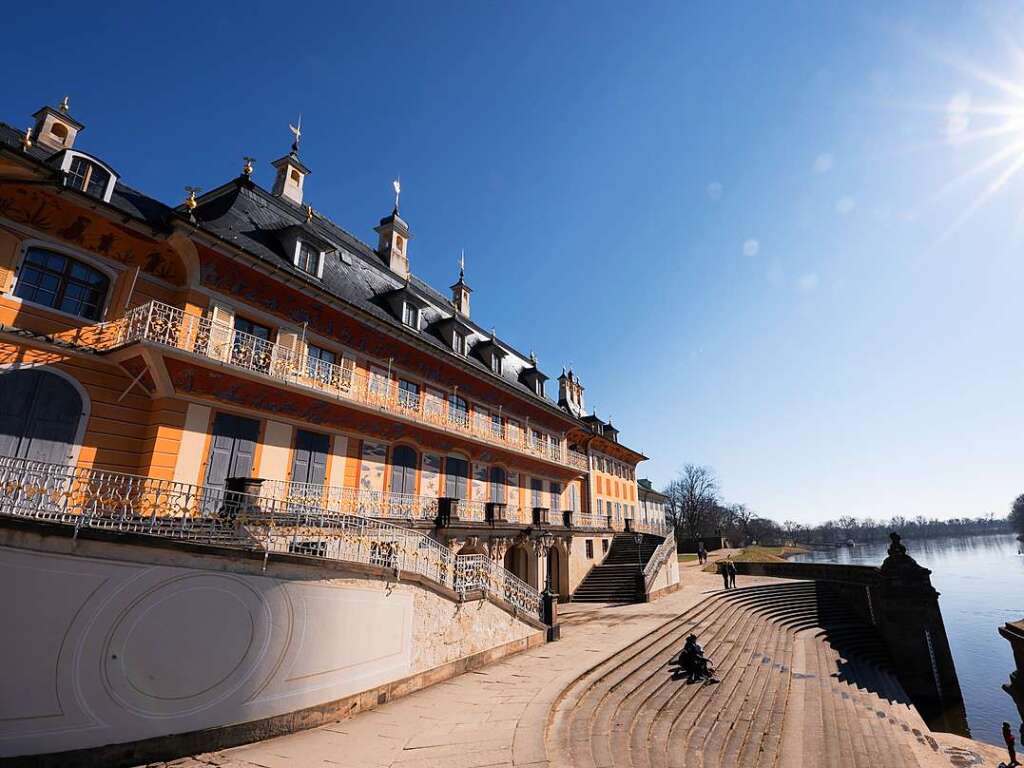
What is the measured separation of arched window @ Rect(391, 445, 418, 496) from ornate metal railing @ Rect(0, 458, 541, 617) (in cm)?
358

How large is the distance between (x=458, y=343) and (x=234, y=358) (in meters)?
11.0

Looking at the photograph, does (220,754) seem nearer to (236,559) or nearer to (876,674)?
(236,559)

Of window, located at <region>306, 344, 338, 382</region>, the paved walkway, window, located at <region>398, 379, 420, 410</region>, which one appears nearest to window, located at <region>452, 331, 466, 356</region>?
window, located at <region>398, 379, 420, 410</region>

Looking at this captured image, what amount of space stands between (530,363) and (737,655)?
19995 mm

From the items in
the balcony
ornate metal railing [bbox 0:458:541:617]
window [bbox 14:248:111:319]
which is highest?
window [bbox 14:248:111:319]

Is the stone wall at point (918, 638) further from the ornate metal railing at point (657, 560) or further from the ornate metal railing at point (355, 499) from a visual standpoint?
the ornate metal railing at point (355, 499)

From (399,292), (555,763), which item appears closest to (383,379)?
(399,292)

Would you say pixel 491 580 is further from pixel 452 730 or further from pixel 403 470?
pixel 452 730

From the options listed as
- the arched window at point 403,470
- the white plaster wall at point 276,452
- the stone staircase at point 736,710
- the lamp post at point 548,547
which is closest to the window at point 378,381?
the arched window at point 403,470

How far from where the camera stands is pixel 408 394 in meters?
18.5

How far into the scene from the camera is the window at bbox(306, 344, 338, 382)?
14.8 metres

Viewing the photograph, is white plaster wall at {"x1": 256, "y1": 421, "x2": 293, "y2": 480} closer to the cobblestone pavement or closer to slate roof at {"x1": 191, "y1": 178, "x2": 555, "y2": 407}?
slate roof at {"x1": 191, "y1": 178, "x2": 555, "y2": 407}

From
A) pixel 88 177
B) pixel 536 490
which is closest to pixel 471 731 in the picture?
pixel 88 177

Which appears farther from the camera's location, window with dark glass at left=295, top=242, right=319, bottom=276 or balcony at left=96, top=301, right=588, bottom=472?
window with dark glass at left=295, top=242, right=319, bottom=276
